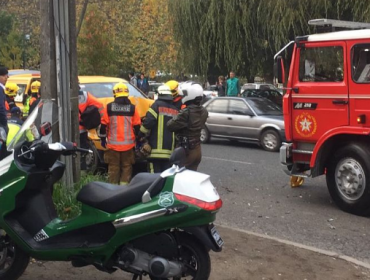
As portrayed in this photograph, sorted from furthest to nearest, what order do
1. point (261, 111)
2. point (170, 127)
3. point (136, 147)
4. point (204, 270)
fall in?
1. point (261, 111)
2. point (136, 147)
3. point (170, 127)
4. point (204, 270)

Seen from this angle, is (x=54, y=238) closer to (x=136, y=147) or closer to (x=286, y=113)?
(x=136, y=147)

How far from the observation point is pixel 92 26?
22953mm

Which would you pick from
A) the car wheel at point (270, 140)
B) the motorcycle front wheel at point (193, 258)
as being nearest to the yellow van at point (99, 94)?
the car wheel at point (270, 140)

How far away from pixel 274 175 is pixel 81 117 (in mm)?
4369

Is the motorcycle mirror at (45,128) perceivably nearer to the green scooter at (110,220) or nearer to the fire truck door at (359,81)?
the green scooter at (110,220)

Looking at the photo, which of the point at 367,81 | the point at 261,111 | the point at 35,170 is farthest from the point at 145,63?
the point at 35,170

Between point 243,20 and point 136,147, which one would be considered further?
point 243,20

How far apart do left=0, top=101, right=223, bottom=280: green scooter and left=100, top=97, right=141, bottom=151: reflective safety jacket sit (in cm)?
336

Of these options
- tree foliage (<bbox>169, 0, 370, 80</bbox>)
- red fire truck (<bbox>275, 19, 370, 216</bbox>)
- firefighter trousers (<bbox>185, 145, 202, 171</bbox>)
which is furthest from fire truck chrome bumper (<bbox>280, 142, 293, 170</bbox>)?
tree foliage (<bbox>169, 0, 370, 80</bbox>)

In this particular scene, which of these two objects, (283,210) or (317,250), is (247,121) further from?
(317,250)

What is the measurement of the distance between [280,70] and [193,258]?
5458mm

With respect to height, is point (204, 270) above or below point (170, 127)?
below

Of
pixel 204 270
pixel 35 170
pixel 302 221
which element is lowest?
pixel 302 221

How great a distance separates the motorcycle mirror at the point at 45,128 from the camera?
5.04m
